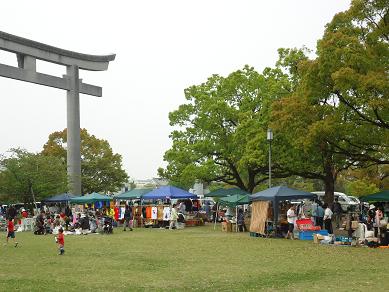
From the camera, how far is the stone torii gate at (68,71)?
38188 millimetres

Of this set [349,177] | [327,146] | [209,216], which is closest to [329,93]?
[327,146]

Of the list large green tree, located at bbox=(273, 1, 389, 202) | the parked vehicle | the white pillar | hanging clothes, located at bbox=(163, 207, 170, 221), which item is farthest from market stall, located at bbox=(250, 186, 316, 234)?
the white pillar

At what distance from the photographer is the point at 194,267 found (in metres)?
13.9

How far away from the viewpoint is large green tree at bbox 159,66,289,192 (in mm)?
36094

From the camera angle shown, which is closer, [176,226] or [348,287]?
[348,287]

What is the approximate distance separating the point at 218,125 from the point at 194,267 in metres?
24.5

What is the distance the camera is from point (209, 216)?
135ft

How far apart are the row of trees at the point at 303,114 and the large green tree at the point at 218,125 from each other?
7cm

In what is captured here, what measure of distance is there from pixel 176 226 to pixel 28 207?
13799 millimetres

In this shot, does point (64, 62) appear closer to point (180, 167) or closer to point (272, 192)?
point (180, 167)

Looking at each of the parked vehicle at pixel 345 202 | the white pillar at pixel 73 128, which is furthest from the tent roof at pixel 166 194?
the white pillar at pixel 73 128

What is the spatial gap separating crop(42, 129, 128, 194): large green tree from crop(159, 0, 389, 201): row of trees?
63.8 feet

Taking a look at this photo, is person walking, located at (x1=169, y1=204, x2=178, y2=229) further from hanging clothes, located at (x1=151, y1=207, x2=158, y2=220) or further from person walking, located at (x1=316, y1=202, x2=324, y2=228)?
person walking, located at (x1=316, y1=202, x2=324, y2=228)

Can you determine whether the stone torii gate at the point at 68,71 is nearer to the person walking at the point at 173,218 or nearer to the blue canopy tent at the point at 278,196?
the person walking at the point at 173,218
